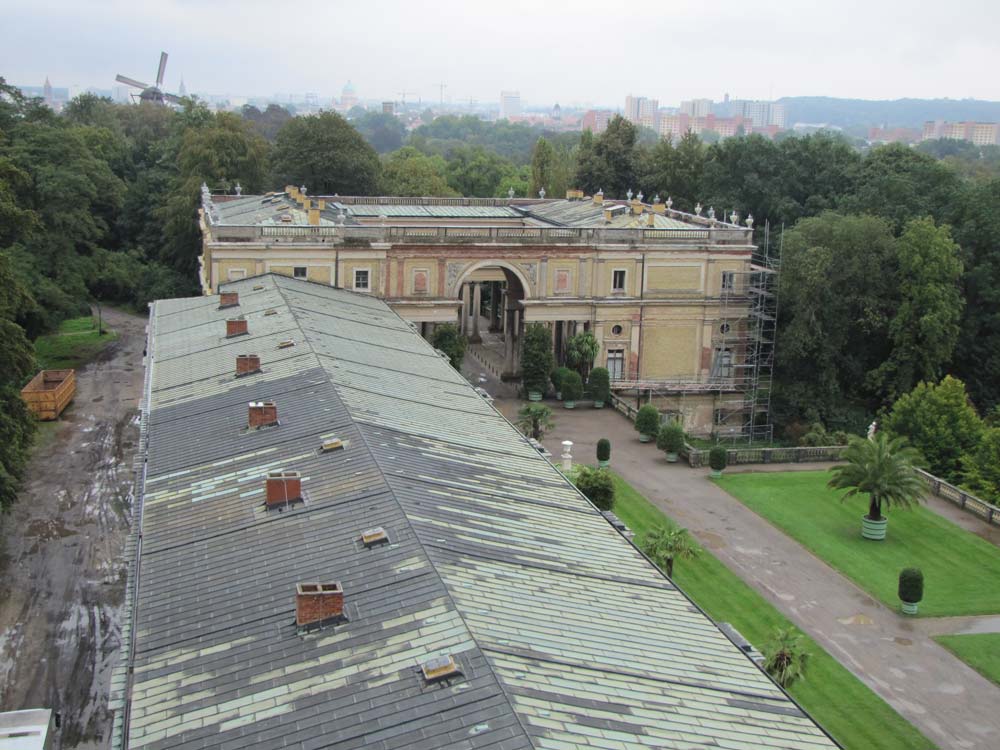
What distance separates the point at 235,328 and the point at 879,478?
84.3 ft

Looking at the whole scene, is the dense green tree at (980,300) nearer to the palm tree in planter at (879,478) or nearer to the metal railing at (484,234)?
the metal railing at (484,234)

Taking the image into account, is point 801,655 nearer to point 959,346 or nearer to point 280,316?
point 280,316

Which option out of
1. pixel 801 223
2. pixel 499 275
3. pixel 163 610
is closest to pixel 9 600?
pixel 163 610

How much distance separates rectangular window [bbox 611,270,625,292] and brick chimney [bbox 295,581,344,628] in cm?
4990

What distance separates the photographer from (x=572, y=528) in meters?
25.2

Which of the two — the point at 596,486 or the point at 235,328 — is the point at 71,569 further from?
the point at 596,486

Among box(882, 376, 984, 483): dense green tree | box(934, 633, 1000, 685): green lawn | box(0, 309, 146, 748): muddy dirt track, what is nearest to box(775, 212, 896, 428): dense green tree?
box(882, 376, 984, 483): dense green tree

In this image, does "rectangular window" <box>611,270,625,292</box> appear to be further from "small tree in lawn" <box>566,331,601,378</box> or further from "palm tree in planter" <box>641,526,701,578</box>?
"palm tree in planter" <box>641,526,701,578</box>

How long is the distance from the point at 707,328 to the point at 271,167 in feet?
160

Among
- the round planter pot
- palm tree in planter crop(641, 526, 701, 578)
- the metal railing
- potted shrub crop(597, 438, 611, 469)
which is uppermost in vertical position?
the metal railing

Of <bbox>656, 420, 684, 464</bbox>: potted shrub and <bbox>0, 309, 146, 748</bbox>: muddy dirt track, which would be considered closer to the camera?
<bbox>0, 309, 146, 748</bbox>: muddy dirt track

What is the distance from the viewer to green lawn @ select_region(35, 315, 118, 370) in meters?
71.1

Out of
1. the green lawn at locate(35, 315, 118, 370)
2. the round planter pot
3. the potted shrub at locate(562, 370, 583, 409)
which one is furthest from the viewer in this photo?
the green lawn at locate(35, 315, 118, 370)

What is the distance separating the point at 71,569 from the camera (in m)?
38.8
